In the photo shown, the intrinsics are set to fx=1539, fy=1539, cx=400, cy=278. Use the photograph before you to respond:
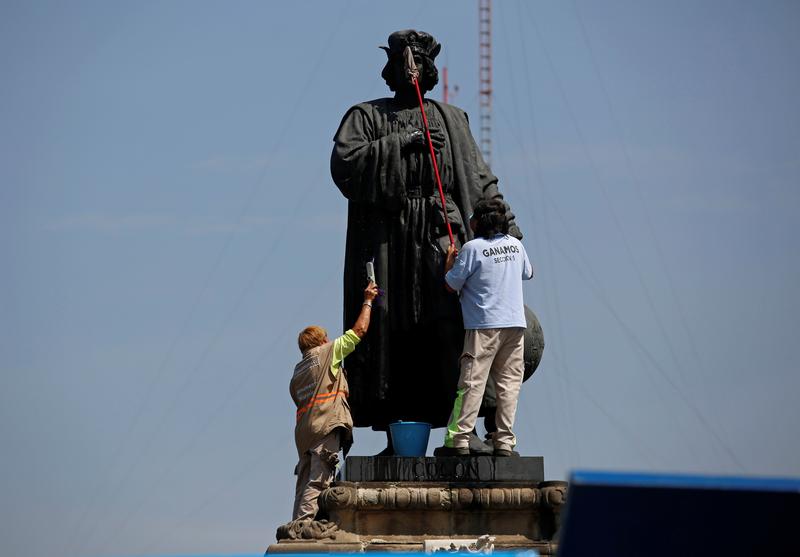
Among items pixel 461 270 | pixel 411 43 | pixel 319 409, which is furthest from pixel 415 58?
pixel 319 409

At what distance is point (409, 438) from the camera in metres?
11.2

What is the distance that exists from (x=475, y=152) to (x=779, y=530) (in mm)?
8187

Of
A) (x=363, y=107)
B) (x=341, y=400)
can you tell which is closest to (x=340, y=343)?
(x=341, y=400)

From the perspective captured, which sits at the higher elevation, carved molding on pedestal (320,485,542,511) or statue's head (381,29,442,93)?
statue's head (381,29,442,93)

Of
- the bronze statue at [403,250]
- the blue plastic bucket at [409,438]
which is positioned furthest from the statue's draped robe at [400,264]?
the blue plastic bucket at [409,438]

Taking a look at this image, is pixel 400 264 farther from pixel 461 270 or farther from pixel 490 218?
pixel 490 218

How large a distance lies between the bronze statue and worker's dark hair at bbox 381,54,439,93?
75 mm

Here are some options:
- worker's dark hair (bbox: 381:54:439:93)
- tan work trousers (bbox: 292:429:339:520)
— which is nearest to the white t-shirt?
tan work trousers (bbox: 292:429:339:520)

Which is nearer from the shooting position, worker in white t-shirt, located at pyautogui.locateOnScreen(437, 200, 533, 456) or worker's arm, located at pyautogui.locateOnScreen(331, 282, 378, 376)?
worker in white t-shirt, located at pyautogui.locateOnScreen(437, 200, 533, 456)

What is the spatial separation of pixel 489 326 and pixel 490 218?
0.83 m

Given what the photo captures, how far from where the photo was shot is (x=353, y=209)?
40.5ft

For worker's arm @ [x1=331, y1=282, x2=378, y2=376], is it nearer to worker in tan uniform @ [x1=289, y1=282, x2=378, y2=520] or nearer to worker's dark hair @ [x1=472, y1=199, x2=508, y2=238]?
worker in tan uniform @ [x1=289, y1=282, x2=378, y2=520]

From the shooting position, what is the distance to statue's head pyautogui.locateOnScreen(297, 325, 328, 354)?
1159 cm

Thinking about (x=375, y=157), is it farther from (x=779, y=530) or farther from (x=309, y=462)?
(x=779, y=530)
